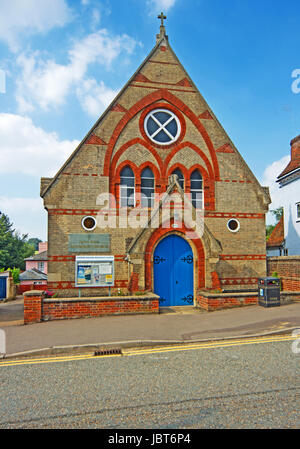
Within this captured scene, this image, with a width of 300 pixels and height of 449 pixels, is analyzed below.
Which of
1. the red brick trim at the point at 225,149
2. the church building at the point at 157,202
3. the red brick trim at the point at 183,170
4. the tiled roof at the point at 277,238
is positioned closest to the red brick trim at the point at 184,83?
the church building at the point at 157,202

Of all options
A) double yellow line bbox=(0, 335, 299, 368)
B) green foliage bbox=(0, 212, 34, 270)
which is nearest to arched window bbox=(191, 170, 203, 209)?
double yellow line bbox=(0, 335, 299, 368)

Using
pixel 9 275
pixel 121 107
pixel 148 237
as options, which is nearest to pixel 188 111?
pixel 121 107

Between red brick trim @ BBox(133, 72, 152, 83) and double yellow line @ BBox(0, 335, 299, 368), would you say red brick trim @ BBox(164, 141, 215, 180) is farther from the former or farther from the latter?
double yellow line @ BBox(0, 335, 299, 368)

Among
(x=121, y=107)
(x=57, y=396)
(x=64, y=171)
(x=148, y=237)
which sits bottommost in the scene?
(x=57, y=396)

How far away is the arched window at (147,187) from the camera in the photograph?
15.5 meters

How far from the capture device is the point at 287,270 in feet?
52.7

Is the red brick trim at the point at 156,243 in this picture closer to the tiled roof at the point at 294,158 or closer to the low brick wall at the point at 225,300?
the low brick wall at the point at 225,300

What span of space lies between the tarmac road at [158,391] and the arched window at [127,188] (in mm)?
8673

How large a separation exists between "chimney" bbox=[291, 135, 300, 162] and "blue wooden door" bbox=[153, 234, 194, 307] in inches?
519

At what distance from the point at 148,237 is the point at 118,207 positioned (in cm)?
246

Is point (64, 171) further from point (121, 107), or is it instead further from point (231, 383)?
point (231, 383)

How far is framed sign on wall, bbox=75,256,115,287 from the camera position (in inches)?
518

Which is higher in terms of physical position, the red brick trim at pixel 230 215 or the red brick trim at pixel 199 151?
the red brick trim at pixel 199 151

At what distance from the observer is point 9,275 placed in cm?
2286
